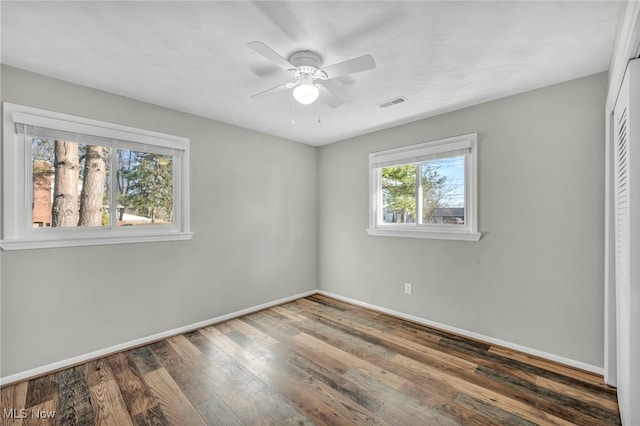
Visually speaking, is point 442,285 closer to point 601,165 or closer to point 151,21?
point 601,165

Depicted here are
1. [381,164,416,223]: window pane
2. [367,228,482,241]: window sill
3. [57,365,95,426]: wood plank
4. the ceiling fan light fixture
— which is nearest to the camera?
[57,365,95,426]: wood plank

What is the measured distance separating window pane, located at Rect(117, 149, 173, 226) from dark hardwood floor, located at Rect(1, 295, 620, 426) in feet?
4.28

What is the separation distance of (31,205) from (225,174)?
1.74 metres

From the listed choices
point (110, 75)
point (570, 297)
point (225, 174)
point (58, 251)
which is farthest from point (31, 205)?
point (570, 297)

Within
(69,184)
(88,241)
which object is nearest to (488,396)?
(88,241)

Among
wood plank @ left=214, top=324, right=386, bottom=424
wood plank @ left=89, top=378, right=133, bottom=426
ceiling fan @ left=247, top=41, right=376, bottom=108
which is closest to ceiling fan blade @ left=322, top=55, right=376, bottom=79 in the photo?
ceiling fan @ left=247, top=41, right=376, bottom=108

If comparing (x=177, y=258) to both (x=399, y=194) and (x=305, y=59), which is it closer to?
(x=305, y=59)

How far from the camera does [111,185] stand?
8.89ft

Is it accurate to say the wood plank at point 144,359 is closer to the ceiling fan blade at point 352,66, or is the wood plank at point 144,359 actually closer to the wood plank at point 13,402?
the wood plank at point 13,402

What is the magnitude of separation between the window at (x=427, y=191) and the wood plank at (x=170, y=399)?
2.74m

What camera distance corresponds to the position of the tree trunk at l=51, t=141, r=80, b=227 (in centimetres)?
243

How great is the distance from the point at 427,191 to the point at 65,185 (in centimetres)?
369

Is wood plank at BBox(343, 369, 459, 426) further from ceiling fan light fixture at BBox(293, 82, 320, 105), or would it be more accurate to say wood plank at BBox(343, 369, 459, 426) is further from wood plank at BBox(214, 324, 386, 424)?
ceiling fan light fixture at BBox(293, 82, 320, 105)

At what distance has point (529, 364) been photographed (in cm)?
244
